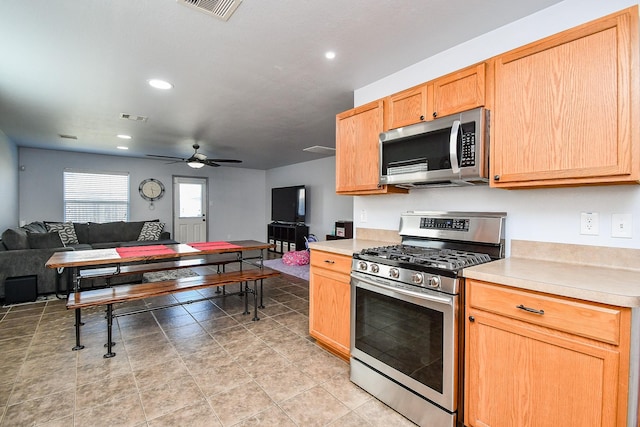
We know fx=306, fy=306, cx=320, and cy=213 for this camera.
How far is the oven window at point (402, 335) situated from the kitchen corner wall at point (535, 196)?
82cm

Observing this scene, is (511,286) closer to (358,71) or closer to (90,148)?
(358,71)

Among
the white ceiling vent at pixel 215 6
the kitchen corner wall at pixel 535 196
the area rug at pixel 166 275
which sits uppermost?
the white ceiling vent at pixel 215 6

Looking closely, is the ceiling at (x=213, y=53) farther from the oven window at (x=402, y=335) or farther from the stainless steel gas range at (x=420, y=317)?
the oven window at (x=402, y=335)

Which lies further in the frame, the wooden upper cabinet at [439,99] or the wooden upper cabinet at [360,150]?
the wooden upper cabinet at [360,150]

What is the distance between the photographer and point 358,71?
8.66ft

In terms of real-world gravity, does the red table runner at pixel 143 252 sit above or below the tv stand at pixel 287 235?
above

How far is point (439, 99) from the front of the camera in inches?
82.0

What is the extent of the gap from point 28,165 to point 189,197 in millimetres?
3158

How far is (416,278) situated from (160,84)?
2917mm

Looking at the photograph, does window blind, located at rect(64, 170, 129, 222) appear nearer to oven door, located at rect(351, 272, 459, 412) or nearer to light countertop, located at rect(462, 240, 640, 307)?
oven door, located at rect(351, 272, 459, 412)

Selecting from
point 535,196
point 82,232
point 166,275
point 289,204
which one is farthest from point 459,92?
point 82,232

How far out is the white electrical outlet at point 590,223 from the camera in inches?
64.2

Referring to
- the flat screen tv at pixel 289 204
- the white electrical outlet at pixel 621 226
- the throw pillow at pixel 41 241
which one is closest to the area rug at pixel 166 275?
the throw pillow at pixel 41 241

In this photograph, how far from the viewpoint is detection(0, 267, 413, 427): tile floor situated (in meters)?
1.78
